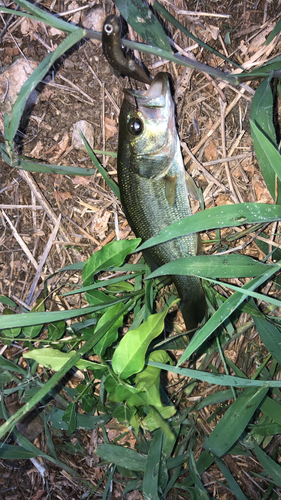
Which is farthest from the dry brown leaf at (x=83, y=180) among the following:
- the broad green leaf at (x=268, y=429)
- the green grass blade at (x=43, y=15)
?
the broad green leaf at (x=268, y=429)

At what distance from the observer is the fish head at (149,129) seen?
224cm

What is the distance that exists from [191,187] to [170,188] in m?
0.22

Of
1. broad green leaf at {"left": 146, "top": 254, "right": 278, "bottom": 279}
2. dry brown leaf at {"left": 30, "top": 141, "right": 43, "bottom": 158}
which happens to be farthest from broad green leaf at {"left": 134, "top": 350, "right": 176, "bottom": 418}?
dry brown leaf at {"left": 30, "top": 141, "right": 43, "bottom": 158}

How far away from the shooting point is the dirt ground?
8.09 feet

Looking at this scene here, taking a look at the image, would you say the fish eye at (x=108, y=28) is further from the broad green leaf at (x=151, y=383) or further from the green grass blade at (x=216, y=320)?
the broad green leaf at (x=151, y=383)

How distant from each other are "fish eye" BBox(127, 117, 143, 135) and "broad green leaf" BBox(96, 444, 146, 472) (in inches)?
89.3

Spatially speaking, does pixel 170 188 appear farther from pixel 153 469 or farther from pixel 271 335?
pixel 153 469

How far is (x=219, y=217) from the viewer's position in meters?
1.89

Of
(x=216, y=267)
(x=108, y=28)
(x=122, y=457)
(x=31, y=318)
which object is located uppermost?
(x=108, y=28)

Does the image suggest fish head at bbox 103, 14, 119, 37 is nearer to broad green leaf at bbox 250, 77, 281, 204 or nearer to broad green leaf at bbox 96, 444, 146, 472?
broad green leaf at bbox 250, 77, 281, 204

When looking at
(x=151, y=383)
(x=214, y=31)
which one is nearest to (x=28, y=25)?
(x=214, y=31)

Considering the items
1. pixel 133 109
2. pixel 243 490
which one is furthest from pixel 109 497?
pixel 133 109

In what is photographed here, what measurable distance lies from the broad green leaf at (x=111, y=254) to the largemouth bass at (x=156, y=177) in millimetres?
222

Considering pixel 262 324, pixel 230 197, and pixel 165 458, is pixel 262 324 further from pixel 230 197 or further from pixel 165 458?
pixel 165 458
